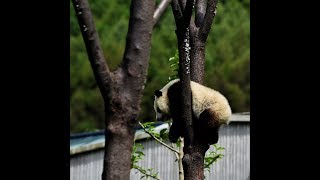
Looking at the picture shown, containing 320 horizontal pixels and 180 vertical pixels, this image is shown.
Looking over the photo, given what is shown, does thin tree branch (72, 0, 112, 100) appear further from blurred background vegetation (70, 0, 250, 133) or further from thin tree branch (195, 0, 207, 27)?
blurred background vegetation (70, 0, 250, 133)

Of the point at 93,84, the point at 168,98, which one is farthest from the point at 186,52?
the point at 93,84

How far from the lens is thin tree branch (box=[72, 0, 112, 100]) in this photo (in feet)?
7.07

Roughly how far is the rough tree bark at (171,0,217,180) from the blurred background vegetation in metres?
9.01

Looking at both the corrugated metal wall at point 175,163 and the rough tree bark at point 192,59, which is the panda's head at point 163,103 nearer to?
the rough tree bark at point 192,59

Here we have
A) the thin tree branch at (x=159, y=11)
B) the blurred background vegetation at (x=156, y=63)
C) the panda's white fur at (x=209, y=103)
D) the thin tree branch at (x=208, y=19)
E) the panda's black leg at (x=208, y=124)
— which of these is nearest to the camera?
the thin tree branch at (x=159, y=11)

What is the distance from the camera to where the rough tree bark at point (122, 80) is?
215 centimetres

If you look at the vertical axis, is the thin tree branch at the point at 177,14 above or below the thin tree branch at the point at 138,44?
above

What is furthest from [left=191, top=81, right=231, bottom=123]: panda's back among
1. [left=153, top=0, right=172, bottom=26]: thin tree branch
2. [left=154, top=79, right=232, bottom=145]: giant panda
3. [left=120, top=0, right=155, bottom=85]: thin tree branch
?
[left=120, top=0, right=155, bottom=85]: thin tree branch

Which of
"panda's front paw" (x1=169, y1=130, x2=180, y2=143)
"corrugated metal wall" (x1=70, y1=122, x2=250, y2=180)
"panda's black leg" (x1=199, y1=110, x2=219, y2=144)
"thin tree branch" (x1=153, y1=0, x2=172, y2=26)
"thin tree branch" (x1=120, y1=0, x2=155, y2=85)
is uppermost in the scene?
"thin tree branch" (x1=153, y1=0, x2=172, y2=26)

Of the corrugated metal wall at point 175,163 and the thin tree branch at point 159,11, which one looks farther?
the corrugated metal wall at point 175,163

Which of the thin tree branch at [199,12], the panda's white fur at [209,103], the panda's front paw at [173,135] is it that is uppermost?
the thin tree branch at [199,12]

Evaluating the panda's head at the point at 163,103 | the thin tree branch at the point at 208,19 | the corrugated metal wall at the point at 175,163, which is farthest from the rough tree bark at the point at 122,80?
the corrugated metal wall at the point at 175,163

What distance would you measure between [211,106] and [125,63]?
1.47 metres
